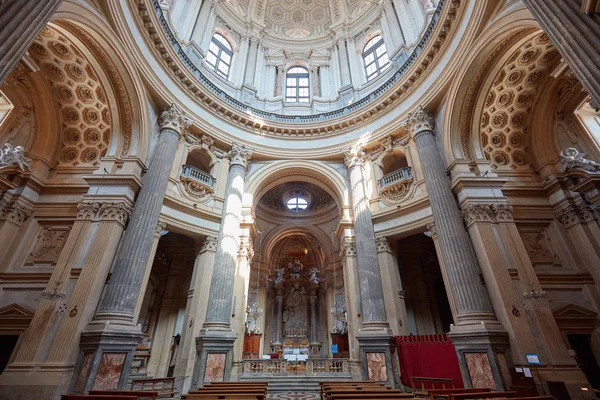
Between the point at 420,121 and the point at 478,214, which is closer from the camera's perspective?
the point at 478,214

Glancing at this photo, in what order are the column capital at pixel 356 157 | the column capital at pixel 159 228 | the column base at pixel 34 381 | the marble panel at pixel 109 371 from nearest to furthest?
1. the column base at pixel 34 381
2. the marble panel at pixel 109 371
3. the column capital at pixel 159 228
4. the column capital at pixel 356 157

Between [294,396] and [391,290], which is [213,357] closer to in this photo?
[294,396]

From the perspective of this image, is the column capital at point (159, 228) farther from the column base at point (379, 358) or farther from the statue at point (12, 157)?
the column base at point (379, 358)

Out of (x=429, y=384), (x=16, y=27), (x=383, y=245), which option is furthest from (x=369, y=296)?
(x=16, y=27)

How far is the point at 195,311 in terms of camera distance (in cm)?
973

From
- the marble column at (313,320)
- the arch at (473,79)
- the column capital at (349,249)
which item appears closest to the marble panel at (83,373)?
the column capital at (349,249)

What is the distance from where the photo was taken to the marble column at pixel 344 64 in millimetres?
16141

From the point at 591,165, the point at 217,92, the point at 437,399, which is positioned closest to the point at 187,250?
the point at 217,92

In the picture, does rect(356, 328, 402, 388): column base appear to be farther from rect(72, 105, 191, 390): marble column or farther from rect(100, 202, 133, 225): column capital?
rect(100, 202, 133, 225): column capital

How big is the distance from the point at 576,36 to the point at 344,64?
14.4 metres

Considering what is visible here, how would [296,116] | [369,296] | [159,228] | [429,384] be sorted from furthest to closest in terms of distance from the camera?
1. [296,116]
2. [369,296]
3. [159,228]
4. [429,384]

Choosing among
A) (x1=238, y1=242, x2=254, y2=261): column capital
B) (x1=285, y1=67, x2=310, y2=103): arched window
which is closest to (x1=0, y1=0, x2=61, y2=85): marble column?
(x1=238, y1=242, x2=254, y2=261): column capital

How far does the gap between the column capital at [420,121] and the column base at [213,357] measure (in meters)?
10.1

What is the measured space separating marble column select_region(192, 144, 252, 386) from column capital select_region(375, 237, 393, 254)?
566cm
